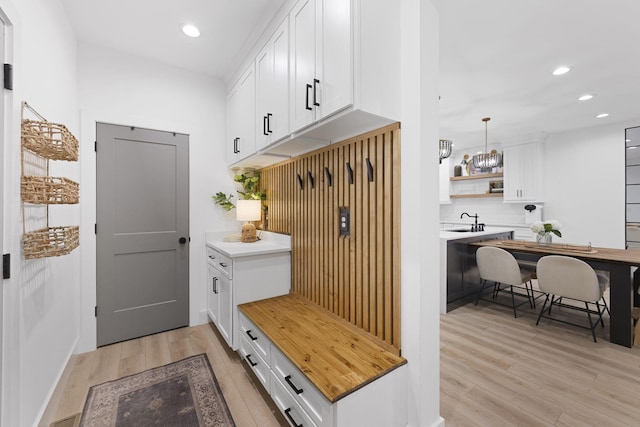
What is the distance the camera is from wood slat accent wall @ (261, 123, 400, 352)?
1561mm

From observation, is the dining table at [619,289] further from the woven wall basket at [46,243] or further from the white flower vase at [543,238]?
the woven wall basket at [46,243]

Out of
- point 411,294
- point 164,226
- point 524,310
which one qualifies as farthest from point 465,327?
point 164,226

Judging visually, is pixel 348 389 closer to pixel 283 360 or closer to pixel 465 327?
pixel 283 360

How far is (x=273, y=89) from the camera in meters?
2.07

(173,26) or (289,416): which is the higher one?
(173,26)

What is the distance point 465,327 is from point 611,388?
3.71ft

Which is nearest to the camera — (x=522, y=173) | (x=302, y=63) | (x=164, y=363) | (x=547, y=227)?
(x=302, y=63)

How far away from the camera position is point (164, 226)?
2.83 metres

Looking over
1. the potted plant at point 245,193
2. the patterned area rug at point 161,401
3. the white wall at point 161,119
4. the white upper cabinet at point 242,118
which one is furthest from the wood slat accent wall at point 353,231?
the white wall at point 161,119

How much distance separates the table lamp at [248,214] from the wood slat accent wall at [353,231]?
53 cm


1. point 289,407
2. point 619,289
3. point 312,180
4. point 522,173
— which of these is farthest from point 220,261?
point 522,173

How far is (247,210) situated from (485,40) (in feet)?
8.96

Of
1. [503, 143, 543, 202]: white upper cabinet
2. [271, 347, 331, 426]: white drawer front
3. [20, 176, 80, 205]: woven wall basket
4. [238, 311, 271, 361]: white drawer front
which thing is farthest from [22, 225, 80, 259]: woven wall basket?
[503, 143, 543, 202]: white upper cabinet

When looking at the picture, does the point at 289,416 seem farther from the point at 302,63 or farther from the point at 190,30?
the point at 190,30
